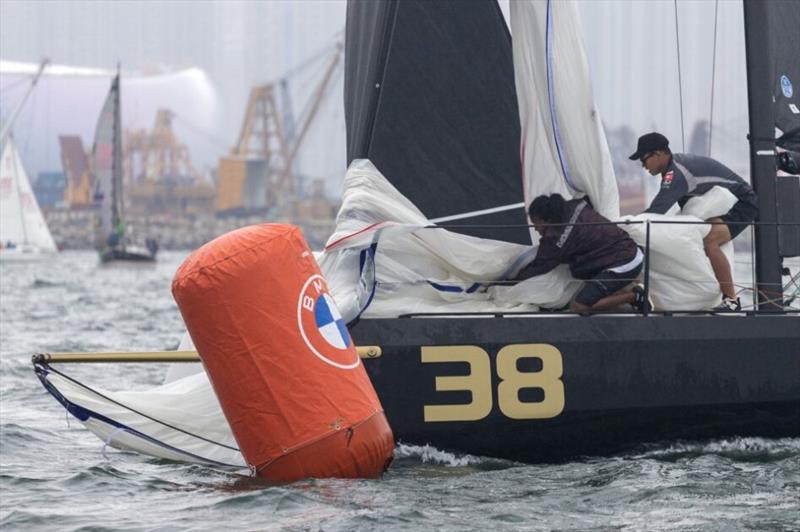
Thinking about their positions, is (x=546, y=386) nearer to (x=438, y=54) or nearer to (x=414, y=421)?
(x=414, y=421)

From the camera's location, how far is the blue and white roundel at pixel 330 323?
20.8 feet

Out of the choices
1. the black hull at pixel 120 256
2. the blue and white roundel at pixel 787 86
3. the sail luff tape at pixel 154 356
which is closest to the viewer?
the sail luff tape at pixel 154 356

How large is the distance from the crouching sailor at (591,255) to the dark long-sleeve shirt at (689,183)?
641mm

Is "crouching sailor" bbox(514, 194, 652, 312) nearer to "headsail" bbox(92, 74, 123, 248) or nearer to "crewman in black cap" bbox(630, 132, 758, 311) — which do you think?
Answer: "crewman in black cap" bbox(630, 132, 758, 311)

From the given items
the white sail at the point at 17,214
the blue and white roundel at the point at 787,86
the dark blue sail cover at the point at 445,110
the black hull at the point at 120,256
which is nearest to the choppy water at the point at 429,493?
the dark blue sail cover at the point at 445,110

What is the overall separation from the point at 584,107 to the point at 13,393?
18.7 ft

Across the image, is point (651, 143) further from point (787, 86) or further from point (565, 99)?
point (787, 86)

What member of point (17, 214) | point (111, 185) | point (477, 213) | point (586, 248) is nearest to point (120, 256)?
point (111, 185)

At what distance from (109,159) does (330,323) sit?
194 feet

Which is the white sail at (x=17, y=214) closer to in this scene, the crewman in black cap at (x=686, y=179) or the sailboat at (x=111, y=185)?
the sailboat at (x=111, y=185)

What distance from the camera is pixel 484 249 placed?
25.0 feet

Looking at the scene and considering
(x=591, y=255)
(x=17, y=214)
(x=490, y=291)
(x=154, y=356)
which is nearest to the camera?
(x=154, y=356)

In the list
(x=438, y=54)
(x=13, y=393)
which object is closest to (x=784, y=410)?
(x=438, y=54)

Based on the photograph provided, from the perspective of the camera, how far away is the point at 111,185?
6525cm
